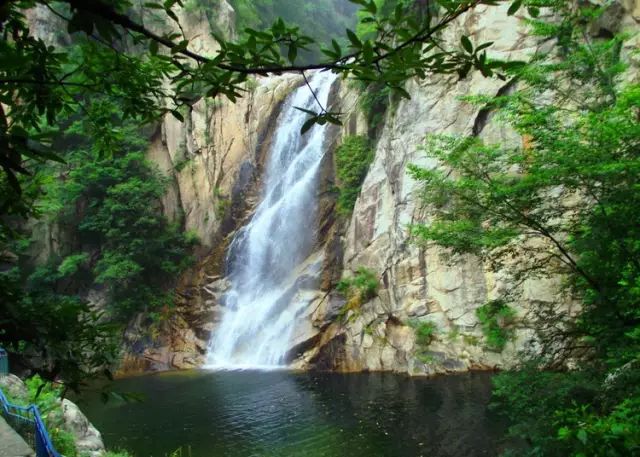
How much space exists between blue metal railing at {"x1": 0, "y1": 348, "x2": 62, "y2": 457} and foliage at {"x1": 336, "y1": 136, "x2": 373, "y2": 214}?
15.7 meters

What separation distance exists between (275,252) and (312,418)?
11.4m

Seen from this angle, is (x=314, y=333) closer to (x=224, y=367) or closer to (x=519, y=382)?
(x=224, y=367)

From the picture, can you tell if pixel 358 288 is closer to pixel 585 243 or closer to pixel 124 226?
pixel 124 226

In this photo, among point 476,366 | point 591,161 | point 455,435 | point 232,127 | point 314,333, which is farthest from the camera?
point 232,127

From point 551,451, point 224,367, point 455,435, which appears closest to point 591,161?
point 551,451

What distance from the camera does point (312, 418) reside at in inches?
473

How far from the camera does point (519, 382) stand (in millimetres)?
6656

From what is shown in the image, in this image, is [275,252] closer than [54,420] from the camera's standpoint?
No

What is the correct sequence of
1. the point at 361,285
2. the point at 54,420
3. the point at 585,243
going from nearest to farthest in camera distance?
the point at 585,243 < the point at 54,420 < the point at 361,285

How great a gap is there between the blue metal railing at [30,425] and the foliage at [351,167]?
15744 mm

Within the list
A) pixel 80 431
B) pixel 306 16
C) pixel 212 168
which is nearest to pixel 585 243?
pixel 80 431

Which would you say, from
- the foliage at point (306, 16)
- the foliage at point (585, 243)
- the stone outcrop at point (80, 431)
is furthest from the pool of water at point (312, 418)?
the foliage at point (306, 16)

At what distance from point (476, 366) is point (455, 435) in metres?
5.33

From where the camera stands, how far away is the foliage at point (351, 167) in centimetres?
2105
